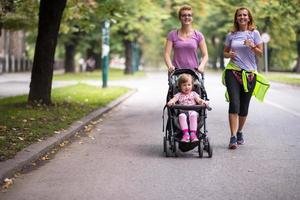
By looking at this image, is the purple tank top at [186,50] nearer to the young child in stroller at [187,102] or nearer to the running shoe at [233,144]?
the young child in stroller at [187,102]

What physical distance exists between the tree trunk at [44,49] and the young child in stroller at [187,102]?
6890 millimetres

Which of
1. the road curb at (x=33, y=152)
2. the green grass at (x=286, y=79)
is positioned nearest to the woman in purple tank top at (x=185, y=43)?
the road curb at (x=33, y=152)

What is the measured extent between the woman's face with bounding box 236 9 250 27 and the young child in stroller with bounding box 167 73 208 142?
125 centimetres

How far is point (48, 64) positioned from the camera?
47.5 ft

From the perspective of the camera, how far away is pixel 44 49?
14406 millimetres

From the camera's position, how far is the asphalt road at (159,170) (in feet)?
19.4

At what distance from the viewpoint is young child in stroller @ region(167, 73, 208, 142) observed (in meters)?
7.95

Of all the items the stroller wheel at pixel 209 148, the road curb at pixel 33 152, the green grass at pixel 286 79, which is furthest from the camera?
the green grass at pixel 286 79

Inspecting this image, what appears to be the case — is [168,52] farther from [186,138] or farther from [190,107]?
[186,138]

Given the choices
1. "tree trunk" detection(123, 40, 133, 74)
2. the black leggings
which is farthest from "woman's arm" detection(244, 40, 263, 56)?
"tree trunk" detection(123, 40, 133, 74)

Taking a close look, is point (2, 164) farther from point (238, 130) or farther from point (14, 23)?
point (14, 23)

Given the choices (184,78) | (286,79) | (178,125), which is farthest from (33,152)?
(286,79)

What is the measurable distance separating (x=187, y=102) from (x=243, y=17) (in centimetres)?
162

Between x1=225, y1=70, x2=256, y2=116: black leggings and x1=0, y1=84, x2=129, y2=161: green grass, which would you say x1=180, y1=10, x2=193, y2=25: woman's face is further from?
x1=0, y1=84, x2=129, y2=161: green grass
